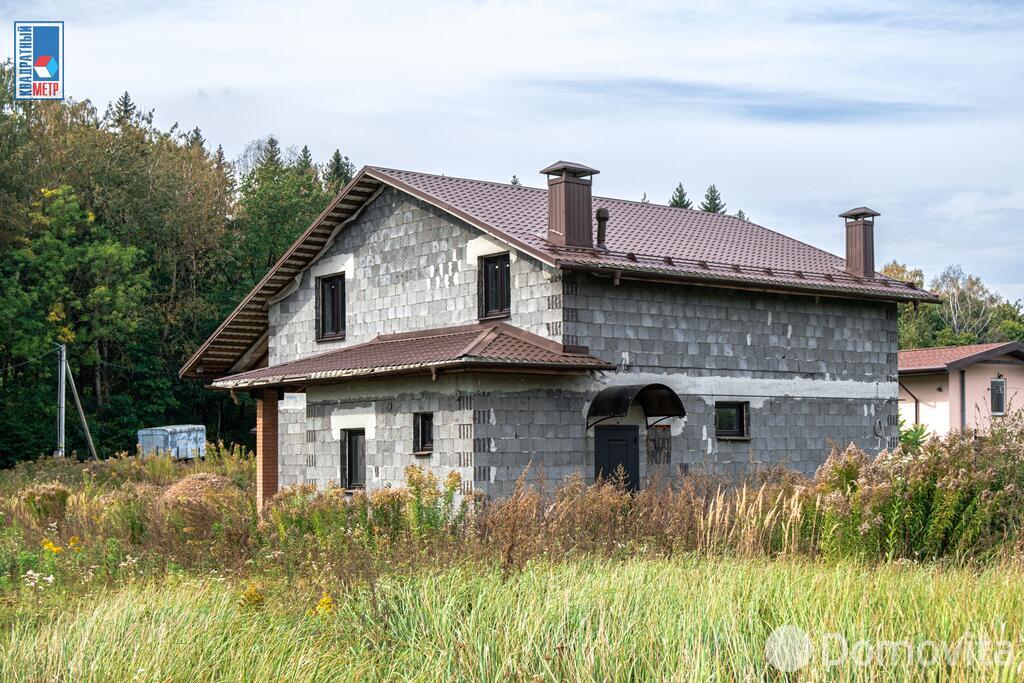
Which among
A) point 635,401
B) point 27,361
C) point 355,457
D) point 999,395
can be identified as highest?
point 27,361

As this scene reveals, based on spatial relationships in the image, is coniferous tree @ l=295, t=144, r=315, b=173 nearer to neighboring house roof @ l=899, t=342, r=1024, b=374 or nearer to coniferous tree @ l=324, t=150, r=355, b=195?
coniferous tree @ l=324, t=150, r=355, b=195

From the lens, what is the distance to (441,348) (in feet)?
61.7

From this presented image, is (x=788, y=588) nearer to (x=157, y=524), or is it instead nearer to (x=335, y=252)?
(x=157, y=524)

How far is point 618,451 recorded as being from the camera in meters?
19.5

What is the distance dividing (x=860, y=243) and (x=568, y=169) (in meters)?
7.28

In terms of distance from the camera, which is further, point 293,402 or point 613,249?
point 293,402

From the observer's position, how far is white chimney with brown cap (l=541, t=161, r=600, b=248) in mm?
19406

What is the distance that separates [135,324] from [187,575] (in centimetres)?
3085

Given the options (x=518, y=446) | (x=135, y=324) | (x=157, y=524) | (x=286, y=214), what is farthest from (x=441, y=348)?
(x=286, y=214)

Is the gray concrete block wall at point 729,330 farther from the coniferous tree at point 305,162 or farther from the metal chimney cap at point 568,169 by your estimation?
the coniferous tree at point 305,162

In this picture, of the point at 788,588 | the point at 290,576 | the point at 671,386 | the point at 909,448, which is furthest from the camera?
the point at 671,386

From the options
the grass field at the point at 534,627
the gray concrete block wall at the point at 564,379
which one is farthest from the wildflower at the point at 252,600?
the gray concrete block wall at the point at 564,379

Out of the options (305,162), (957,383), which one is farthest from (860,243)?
(305,162)

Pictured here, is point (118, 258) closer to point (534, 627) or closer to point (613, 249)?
point (613, 249)
